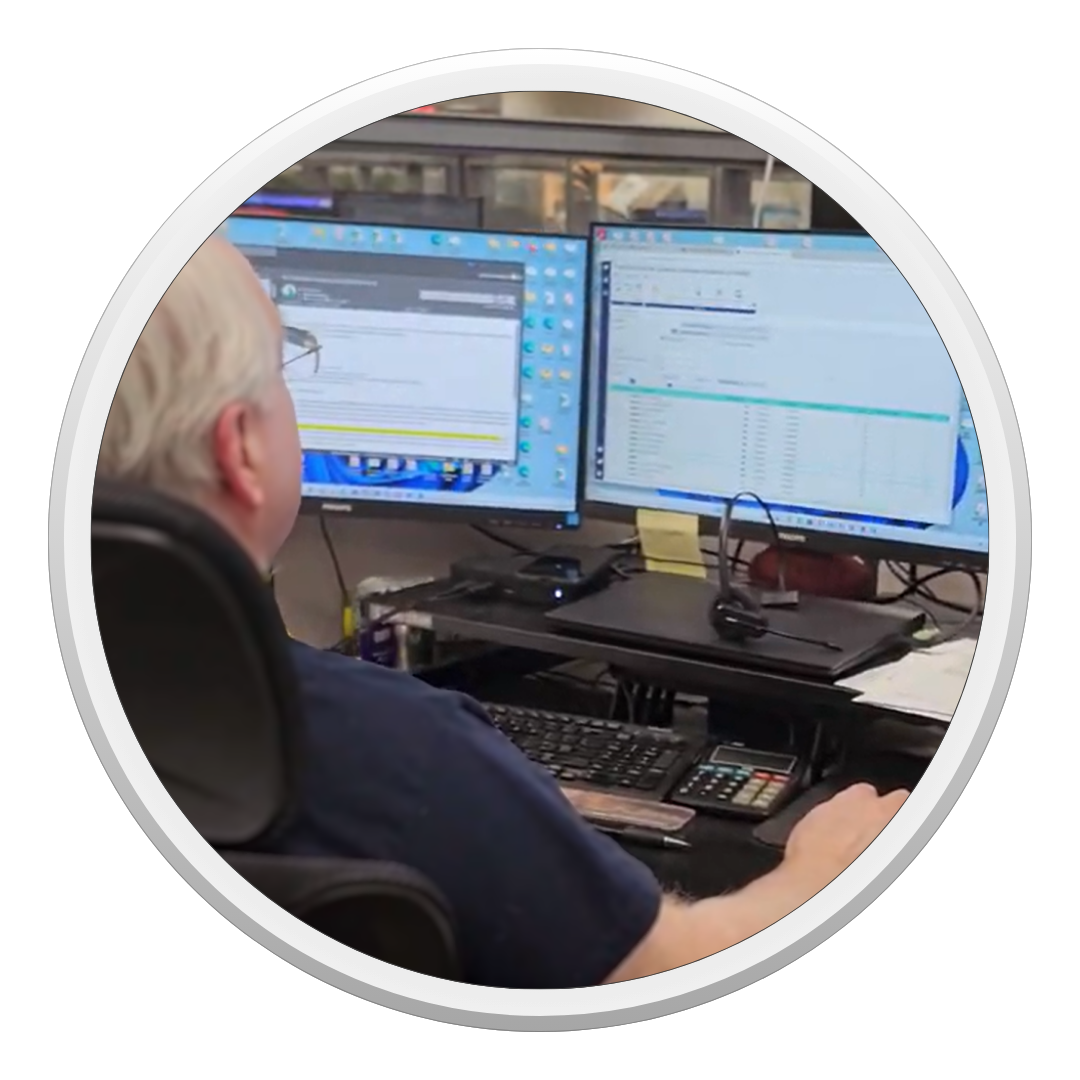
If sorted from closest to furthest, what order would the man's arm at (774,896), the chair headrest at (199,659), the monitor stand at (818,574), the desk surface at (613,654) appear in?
1. the chair headrest at (199,659)
2. the man's arm at (774,896)
3. the desk surface at (613,654)
4. the monitor stand at (818,574)

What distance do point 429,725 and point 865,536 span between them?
45 cm

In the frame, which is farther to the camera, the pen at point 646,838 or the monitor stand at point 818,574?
the monitor stand at point 818,574

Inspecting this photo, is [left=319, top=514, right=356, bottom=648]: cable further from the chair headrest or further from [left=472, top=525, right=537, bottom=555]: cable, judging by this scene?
the chair headrest

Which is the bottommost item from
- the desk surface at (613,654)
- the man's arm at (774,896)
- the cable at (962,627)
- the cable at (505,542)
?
the man's arm at (774,896)

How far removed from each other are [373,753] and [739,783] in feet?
1.09

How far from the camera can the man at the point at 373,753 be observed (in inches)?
31.1

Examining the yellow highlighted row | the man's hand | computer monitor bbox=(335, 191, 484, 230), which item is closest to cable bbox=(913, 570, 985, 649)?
the man's hand

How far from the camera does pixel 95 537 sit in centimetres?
82

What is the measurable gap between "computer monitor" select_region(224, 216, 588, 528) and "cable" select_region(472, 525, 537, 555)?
1.3 inches

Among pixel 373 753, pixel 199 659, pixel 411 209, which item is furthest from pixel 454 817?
pixel 411 209

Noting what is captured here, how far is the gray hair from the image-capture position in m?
0.78

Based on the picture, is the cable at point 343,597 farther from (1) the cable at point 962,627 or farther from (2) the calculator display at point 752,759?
(1) the cable at point 962,627

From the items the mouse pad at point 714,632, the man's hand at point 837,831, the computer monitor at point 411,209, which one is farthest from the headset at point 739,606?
the computer monitor at point 411,209

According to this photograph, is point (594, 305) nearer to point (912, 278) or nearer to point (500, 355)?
point (500, 355)
